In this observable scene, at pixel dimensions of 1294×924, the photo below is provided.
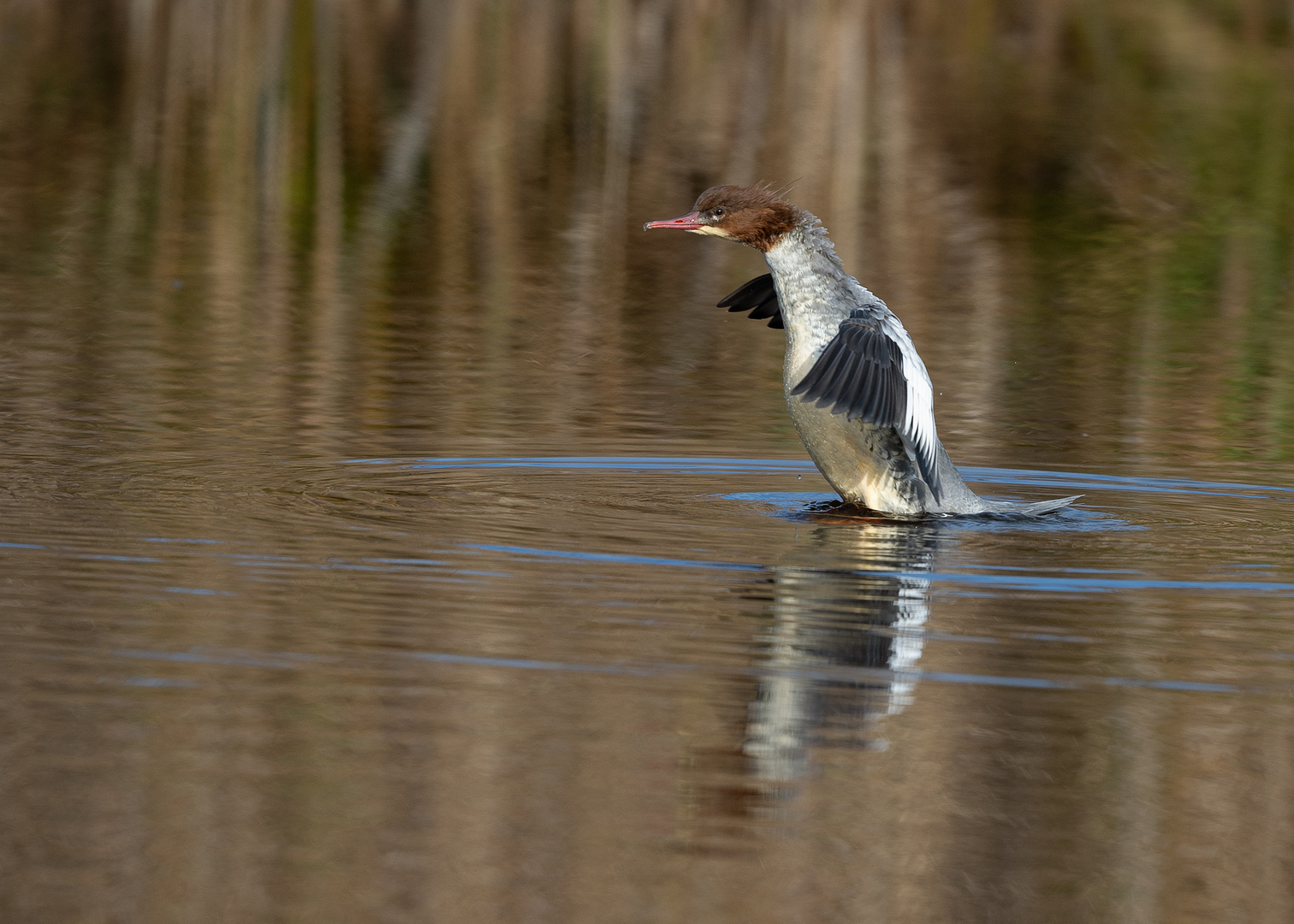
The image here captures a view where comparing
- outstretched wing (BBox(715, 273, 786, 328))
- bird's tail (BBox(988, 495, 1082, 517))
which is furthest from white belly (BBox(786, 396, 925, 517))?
outstretched wing (BBox(715, 273, 786, 328))

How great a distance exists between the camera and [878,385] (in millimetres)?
7820

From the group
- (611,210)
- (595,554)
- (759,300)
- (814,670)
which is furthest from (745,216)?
(611,210)

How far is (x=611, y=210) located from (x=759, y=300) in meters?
8.44

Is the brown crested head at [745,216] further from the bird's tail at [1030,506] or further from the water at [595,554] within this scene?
the bird's tail at [1030,506]

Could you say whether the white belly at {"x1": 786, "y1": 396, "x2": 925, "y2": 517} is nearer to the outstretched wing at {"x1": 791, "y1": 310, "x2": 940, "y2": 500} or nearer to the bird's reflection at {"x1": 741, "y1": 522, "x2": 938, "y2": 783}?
the outstretched wing at {"x1": 791, "y1": 310, "x2": 940, "y2": 500}

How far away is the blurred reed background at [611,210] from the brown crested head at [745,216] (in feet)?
3.75

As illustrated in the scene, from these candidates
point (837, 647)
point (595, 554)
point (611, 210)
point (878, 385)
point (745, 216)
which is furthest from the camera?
point (611, 210)

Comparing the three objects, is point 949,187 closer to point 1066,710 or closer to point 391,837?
point 1066,710

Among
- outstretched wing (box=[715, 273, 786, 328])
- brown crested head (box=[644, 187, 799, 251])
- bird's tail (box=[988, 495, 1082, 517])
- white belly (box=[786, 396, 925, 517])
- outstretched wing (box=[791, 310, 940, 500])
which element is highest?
brown crested head (box=[644, 187, 799, 251])

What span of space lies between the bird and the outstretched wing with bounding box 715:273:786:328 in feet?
1.87

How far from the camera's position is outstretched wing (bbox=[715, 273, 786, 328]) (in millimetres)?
9242

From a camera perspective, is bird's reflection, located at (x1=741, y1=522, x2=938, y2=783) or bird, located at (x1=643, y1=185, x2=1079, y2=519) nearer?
bird's reflection, located at (x1=741, y1=522, x2=938, y2=783)

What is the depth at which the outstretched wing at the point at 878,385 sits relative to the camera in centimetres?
779

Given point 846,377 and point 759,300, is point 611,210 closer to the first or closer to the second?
point 759,300
